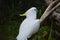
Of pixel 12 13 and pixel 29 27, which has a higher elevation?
pixel 29 27

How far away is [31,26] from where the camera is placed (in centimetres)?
202

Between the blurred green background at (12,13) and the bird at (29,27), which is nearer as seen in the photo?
the bird at (29,27)

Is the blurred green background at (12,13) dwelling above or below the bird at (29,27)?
below

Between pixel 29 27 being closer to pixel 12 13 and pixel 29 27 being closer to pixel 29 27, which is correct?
pixel 29 27

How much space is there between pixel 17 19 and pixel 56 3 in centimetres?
263

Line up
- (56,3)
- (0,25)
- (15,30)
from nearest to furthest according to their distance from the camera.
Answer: (56,3) → (15,30) → (0,25)

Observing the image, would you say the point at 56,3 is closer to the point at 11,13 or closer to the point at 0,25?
the point at 0,25

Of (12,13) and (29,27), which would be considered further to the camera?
(12,13)

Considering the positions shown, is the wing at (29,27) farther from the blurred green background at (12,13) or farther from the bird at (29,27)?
the blurred green background at (12,13)

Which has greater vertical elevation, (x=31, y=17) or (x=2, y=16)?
(x=31, y=17)

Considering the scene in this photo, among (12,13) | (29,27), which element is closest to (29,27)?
(29,27)

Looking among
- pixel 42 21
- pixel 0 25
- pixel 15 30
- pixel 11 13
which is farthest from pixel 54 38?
pixel 11 13

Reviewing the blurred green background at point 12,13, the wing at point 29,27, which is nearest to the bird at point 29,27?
the wing at point 29,27

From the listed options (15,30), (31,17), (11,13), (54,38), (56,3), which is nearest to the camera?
(31,17)
